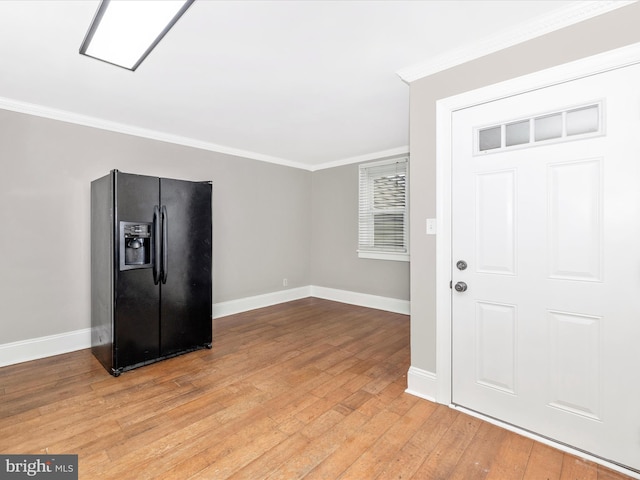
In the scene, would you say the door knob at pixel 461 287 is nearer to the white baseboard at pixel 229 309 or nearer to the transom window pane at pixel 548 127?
the transom window pane at pixel 548 127

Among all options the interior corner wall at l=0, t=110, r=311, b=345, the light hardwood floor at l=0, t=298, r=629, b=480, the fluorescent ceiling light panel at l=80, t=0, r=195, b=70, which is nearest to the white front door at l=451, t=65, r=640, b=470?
the light hardwood floor at l=0, t=298, r=629, b=480

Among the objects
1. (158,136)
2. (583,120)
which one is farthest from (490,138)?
(158,136)

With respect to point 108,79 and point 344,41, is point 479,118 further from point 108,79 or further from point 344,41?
point 108,79

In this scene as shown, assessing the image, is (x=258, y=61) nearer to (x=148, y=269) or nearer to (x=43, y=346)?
(x=148, y=269)

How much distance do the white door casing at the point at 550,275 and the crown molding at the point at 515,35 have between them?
30cm

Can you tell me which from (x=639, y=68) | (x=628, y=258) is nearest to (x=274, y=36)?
(x=639, y=68)

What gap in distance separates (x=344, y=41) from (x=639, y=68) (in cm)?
165

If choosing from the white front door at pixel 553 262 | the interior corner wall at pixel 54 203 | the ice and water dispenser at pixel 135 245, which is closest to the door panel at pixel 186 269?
the ice and water dispenser at pixel 135 245

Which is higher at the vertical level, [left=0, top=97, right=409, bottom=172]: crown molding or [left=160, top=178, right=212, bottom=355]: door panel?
[left=0, top=97, right=409, bottom=172]: crown molding

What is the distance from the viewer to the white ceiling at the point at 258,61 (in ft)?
5.91

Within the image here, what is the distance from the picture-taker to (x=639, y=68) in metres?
1.63

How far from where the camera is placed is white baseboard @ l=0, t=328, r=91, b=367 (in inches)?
118

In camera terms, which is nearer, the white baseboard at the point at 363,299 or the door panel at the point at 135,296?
the door panel at the point at 135,296

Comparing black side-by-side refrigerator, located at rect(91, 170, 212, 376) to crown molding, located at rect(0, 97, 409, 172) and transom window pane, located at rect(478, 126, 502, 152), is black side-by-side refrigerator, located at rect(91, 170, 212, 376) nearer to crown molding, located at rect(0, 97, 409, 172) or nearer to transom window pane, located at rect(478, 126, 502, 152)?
crown molding, located at rect(0, 97, 409, 172)
